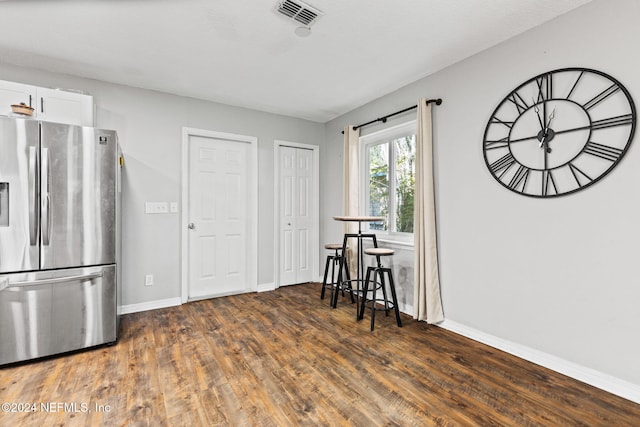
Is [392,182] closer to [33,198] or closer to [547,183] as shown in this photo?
[547,183]

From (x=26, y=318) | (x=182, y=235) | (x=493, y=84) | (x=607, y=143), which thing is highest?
(x=493, y=84)

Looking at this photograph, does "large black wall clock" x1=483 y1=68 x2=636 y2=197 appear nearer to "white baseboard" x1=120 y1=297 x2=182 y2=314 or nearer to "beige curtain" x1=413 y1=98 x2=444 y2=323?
"beige curtain" x1=413 y1=98 x2=444 y2=323

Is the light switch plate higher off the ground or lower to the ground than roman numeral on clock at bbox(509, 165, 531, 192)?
lower

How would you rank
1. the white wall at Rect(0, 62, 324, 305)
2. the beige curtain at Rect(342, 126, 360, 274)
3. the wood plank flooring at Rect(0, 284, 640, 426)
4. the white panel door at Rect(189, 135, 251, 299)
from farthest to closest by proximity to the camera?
1. the beige curtain at Rect(342, 126, 360, 274)
2. the white panel door at Rect(189, 135, 251, 299)
3. the white wall at Rect(0, 62, 324, 305)
4. the wood plank flooring at Rect(0, 284, 640, 426)

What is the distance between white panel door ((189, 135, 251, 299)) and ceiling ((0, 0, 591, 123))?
867 millimetres

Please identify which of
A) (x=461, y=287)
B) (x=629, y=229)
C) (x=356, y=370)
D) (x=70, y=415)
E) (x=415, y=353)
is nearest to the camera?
(x=70, y=415)

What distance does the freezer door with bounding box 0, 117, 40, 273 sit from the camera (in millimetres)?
2223

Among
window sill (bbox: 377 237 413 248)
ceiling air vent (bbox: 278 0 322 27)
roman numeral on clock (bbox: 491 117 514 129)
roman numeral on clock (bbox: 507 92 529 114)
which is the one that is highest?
ceiling air vent (bbox: 278 0 322 27)

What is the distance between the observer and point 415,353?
94.8 inches

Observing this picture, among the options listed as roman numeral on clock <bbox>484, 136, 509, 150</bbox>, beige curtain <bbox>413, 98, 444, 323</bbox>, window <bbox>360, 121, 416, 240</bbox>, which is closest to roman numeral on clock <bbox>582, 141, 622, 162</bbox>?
roman numeral on clock <bbox>484, 136, 509, 150</bbox>

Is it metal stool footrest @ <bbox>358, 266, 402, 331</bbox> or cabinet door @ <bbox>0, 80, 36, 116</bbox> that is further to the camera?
metal stool footrest @ <bbox>358, 266, 402, 331</bbox>

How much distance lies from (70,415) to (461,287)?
2.94 m

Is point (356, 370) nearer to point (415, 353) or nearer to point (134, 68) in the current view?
point (415, 353)

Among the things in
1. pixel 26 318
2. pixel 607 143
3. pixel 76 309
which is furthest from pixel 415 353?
pixel 26 318
